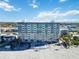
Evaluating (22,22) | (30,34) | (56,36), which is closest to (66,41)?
(56,36)

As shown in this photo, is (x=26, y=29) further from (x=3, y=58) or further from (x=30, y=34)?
(x=3, y=58)

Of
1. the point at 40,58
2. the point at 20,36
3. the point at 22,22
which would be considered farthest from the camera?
the point at 22,22

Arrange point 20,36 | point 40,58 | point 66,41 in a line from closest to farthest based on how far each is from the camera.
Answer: point 40,58, point 66,41, point 20,36

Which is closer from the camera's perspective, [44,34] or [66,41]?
[66,41]

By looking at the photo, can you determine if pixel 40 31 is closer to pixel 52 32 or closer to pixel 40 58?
pixel 52 32

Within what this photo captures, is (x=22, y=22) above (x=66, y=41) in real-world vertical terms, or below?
above

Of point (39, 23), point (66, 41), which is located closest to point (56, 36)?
point (39, 23)
